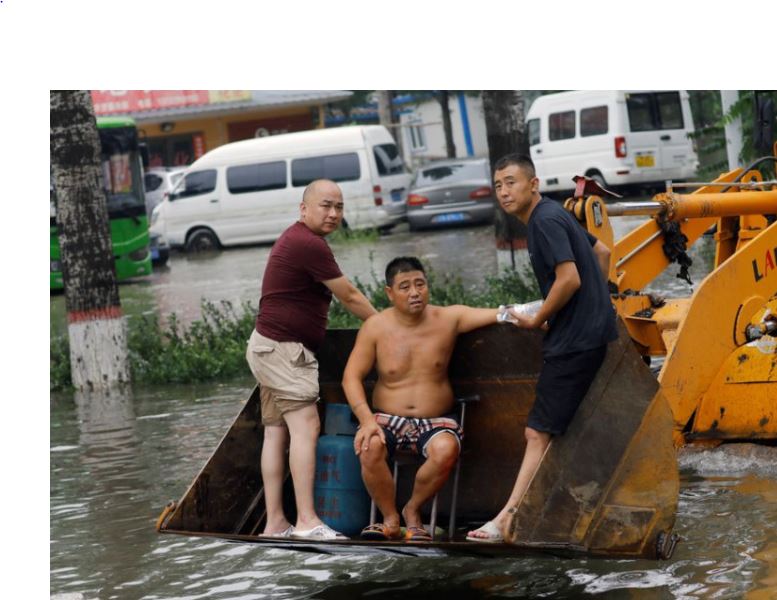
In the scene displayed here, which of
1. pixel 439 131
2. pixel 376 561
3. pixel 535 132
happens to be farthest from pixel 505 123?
pixel 439 131

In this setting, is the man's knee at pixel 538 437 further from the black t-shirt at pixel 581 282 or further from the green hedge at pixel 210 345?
the green hedge at pixel 210 345

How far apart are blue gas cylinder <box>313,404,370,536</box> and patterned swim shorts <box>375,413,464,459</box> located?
0.90 ft

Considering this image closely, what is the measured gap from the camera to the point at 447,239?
25141mm

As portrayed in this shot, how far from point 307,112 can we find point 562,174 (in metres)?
11.2

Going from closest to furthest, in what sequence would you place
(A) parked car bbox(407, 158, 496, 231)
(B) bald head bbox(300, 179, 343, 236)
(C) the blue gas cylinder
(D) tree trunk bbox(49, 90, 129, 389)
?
1. (B) bald head bbox(300, 179, 343, 236)
2. (C) the blue gas cylinder
3. (D) tree trunk bbox(49, 90, 129, 389)
4. (A) parked car bbox(407, 158, 496, 231)

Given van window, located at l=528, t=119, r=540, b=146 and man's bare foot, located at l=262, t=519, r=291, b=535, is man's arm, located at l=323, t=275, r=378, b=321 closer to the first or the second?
man's bare foot, located at l=262, t=519, r=291, b=535

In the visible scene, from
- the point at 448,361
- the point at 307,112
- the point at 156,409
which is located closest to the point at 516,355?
the point at 448,361

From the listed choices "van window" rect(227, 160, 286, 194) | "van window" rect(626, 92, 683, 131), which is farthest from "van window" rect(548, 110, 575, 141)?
"van window" rect(227, 160, 286, 194)

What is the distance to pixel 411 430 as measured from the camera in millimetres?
6488

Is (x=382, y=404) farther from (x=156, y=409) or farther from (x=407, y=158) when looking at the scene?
(x=407, y=158)

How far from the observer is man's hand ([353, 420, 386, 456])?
634cm

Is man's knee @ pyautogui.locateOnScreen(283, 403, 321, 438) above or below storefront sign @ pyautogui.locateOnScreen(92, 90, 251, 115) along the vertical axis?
below

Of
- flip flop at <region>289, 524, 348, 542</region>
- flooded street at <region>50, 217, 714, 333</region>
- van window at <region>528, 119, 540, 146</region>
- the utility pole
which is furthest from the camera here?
van window at <region>528, 119, 540, 146</region>

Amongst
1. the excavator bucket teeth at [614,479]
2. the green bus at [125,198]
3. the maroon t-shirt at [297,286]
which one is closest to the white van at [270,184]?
the green bus at [125,198]
